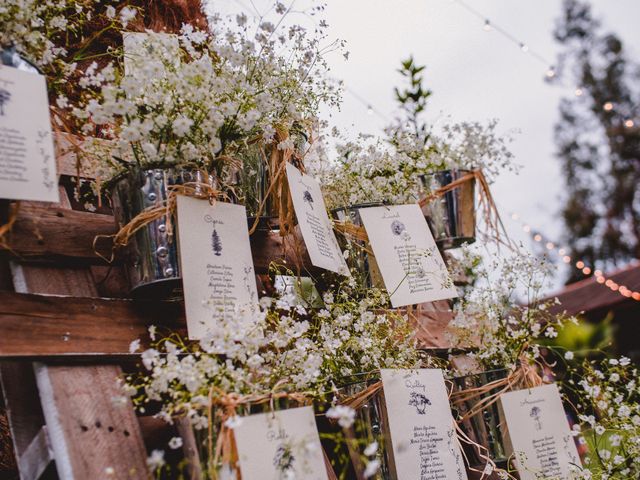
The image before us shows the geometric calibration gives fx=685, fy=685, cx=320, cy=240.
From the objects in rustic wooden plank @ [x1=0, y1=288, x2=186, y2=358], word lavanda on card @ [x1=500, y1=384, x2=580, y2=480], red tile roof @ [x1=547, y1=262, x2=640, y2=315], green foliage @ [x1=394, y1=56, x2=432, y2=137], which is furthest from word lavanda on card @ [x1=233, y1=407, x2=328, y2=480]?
red tile roof @ [x1=547, y1=262, x2=640, y2=315]

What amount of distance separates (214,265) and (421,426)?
499mm

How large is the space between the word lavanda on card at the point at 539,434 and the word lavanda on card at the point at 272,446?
0.57 m

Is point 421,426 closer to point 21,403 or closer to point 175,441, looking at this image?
point 175,441

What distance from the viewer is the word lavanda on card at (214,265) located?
1098 mm

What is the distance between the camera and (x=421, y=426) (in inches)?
50.8

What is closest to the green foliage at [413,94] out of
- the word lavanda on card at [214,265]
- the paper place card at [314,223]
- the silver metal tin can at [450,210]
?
the silver metal tin can at [450,210]

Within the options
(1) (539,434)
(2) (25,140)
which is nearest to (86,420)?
(2) (25,140)

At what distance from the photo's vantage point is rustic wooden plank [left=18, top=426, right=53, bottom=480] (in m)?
0.97

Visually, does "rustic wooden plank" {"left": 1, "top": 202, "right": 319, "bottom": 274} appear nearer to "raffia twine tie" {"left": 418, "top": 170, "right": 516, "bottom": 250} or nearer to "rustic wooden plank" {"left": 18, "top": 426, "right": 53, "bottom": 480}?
"rustic wooden plank" {"left": 18, "top": 426, "right": 53, "bottom": 480}

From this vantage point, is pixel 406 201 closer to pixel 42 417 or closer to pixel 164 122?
pixel 164 122

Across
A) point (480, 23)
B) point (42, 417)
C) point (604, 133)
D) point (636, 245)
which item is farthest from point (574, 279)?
point (42, 417)

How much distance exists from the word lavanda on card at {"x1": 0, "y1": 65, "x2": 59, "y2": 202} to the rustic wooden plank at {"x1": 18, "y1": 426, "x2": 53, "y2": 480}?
345 millimetres

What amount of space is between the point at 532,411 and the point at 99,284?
3.11 feet

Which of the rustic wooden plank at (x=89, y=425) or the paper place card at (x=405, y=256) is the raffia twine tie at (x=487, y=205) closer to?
the paper place card at (x=405, y=256)
